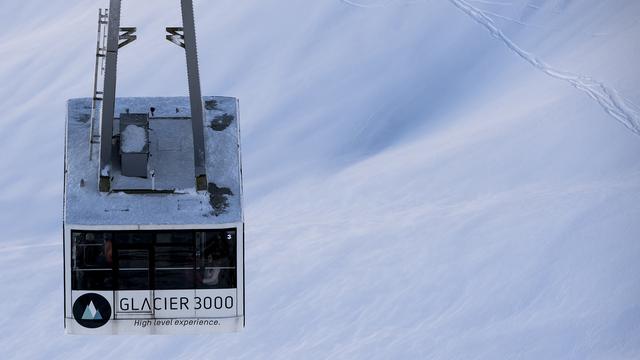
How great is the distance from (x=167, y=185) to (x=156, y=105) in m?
2.22

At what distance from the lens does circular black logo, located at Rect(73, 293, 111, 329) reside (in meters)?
22.9

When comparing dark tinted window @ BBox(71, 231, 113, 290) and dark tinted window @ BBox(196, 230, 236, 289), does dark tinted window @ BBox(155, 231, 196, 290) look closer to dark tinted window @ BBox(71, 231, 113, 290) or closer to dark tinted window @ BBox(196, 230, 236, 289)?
dark tinted window @ BBox(196, 230, 236, 289)

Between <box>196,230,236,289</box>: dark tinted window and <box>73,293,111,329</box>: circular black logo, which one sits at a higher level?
<box>196,230,236,289</box>: dark tinted window

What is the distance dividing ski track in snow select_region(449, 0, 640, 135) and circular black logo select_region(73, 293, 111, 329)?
62.5ft

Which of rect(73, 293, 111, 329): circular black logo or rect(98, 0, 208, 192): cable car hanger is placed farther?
rect(98, 0, 208, 192): cable car hanger

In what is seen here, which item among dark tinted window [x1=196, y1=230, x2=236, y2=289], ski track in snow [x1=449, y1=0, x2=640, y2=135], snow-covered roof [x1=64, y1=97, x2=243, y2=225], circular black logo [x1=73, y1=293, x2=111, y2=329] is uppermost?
ski track in snow [x1=449, y1=0, x2=640, y2=135]

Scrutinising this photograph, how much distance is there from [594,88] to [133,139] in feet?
60.6

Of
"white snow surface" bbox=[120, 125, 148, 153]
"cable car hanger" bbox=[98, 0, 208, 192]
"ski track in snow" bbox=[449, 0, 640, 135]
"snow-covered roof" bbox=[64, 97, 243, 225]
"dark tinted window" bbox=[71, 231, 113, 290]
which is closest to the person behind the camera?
"dark tinted window" bbox=[71, 231, 113, 290]

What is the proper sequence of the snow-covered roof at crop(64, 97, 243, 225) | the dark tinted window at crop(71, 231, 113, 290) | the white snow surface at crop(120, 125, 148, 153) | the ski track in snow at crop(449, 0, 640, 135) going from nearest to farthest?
the dark tinted window at crop(71, 231, 113, 290) < the snow-covered roof at crop(64, 97, 243, 225) < the white snow surface at crop(120, 125, 148, 153) < the ski track in snow at crop(449, 0, 640, 135)

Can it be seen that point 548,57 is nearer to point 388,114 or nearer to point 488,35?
point 488,35

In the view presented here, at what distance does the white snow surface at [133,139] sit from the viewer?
78.8 ft

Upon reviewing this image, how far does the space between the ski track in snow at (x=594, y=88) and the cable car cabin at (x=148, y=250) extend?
17.7m

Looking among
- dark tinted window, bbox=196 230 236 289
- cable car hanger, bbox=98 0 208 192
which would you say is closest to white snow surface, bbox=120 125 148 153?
cable car hanger, bbox=98 0 208 192

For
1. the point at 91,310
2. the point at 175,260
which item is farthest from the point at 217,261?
the point at 91,310
